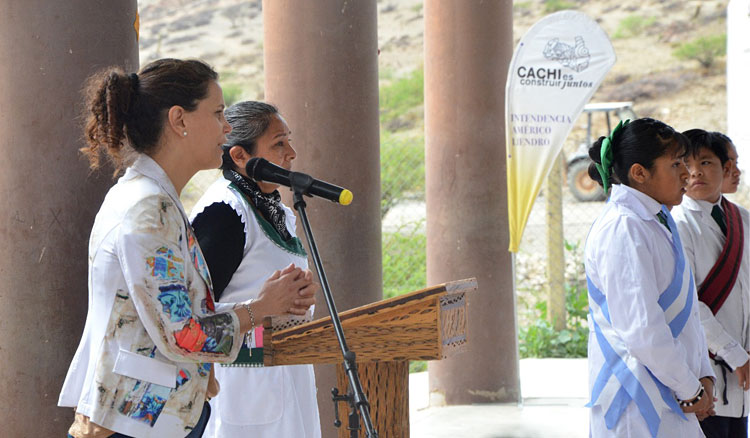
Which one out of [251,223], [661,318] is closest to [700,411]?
[661,318]

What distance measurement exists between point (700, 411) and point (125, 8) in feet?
8.09

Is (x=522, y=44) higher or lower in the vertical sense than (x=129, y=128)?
higher

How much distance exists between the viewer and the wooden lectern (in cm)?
245

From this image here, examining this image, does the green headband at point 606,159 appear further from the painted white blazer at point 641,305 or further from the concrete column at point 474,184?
the concrete column at point 474,184

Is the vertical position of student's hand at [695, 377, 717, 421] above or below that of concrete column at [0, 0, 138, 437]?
below

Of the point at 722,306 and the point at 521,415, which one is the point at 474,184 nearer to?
the point at 521,415

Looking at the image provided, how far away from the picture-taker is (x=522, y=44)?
6773 millimetres

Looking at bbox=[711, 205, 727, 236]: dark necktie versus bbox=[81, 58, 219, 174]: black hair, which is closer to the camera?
bbox=[81, 58, 219, 174]: black hair

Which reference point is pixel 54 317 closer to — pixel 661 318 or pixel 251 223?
pixel 251 223

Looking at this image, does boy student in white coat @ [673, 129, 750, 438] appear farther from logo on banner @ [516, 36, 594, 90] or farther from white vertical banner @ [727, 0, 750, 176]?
logo on banner @ [516, 36, 594, 90]

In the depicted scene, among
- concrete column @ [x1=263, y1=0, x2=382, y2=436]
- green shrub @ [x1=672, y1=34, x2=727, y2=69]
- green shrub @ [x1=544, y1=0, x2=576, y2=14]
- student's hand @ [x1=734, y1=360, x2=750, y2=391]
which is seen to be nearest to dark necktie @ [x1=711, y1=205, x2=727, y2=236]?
student's hand @ [x1=734, y1=360, x2=750, y2=391]

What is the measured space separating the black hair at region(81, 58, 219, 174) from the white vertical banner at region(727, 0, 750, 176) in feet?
11.7

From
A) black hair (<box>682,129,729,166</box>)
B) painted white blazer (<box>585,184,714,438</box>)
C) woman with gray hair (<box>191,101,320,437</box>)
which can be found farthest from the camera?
black hair (<box>682,129,729,166</box>)

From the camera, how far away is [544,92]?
6.84 meters
